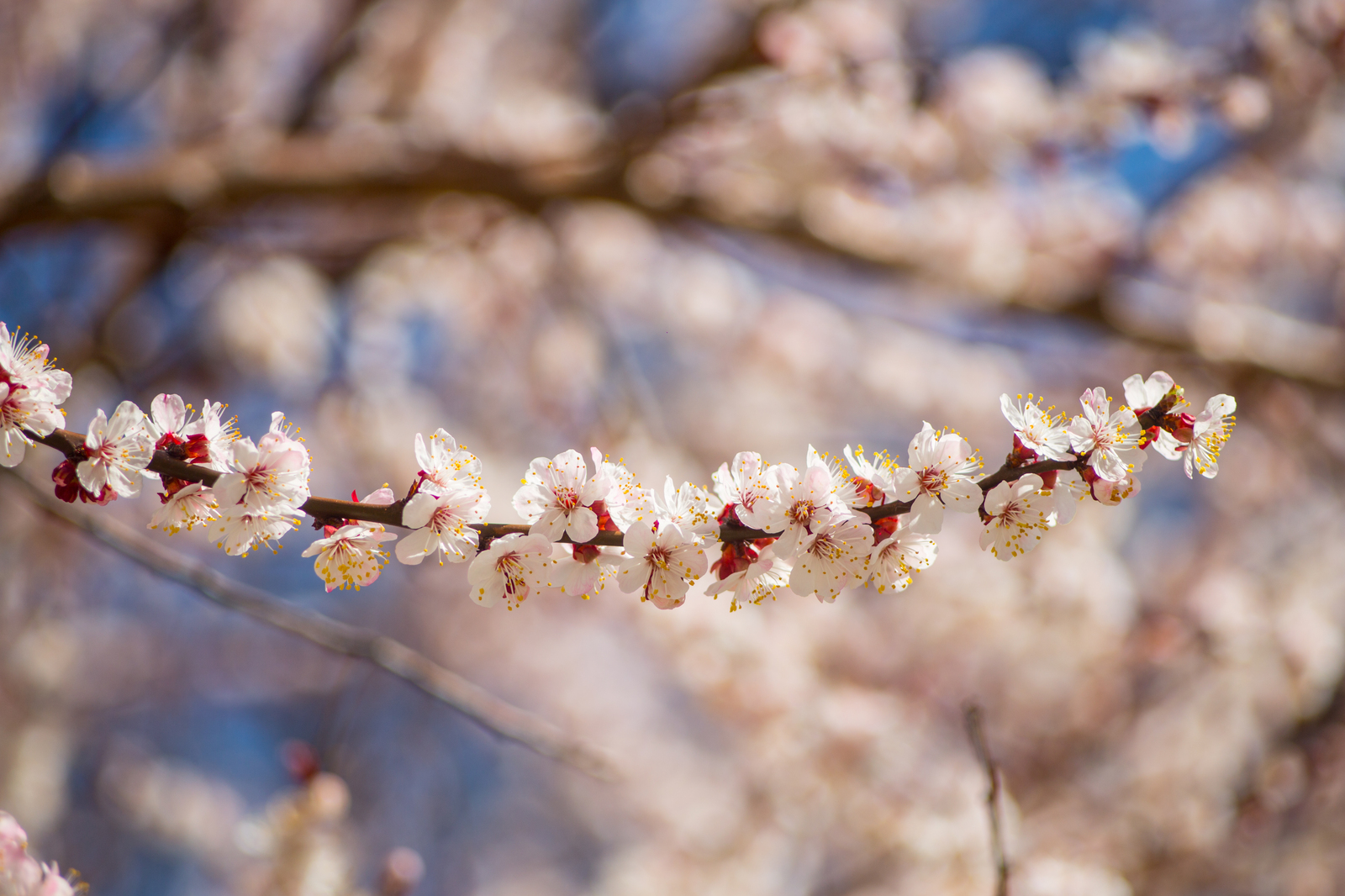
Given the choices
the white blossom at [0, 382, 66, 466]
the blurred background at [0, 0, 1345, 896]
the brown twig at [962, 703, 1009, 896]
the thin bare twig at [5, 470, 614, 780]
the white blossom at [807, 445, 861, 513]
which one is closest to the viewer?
the white blossom at [0, 382, 66, 466]

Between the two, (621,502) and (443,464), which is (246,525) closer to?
(443,464)

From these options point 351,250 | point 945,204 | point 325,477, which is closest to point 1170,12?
point 945,204

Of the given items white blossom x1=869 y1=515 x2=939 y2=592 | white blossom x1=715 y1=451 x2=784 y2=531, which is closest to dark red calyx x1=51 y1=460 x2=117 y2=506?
white blossom x1=715 y1=451 x2=784 y2=531

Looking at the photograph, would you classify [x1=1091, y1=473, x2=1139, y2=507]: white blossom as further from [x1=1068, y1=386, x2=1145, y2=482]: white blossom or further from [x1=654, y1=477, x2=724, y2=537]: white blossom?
[x1=654, y1=477, x2=724, y2=537]: white blossom

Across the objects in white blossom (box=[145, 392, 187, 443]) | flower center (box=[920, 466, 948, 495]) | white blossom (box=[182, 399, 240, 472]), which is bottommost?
flower center (box=[920, 466, 948, 495])

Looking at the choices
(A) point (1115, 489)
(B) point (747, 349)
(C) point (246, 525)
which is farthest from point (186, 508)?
(B) point (747, 349)

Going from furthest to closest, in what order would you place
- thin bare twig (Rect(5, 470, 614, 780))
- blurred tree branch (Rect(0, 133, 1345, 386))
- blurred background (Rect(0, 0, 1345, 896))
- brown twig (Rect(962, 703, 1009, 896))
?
1. blurred background (Rect(0, 0, 1345, 896))
2. blurred tree branch (Rect(0, 133, 1345, 386))
3. thin bare twig (Rect(5, 470, 614, 780))
4. brown twig (Rect(962, 703, 1009, 896))
